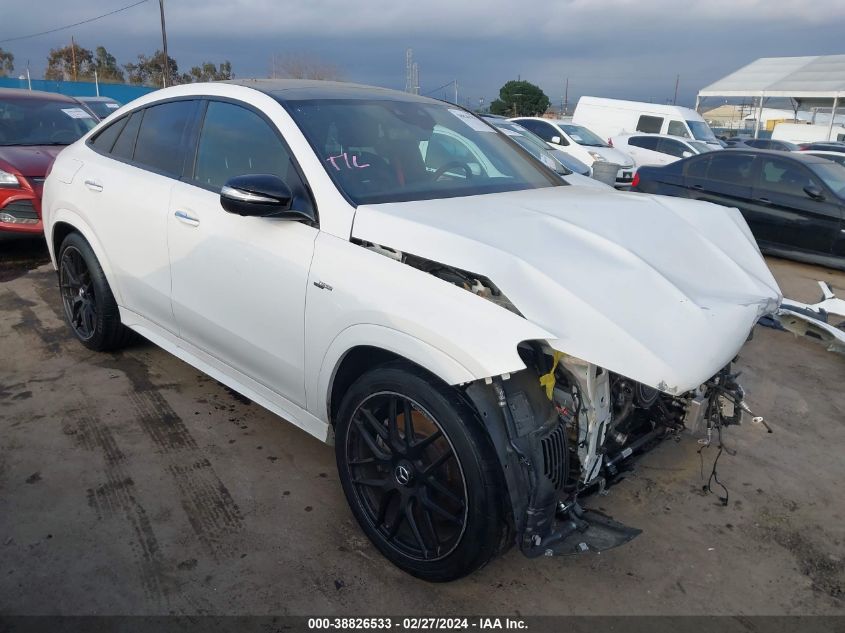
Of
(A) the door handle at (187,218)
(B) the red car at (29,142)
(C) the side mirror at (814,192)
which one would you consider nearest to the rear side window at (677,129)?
(C) the side mirror at (814,192)

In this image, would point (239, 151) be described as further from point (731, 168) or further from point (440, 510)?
point (731, 168)

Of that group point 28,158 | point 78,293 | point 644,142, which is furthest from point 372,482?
point 644,142

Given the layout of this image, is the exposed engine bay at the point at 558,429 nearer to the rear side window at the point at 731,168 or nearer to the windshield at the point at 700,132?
the rear side window at the point at 731,168

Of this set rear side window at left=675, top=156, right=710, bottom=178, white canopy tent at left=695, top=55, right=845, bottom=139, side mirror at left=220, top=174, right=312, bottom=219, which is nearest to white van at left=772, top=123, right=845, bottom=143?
white canopy tent at left=695, top=55, right=845, bottom=139

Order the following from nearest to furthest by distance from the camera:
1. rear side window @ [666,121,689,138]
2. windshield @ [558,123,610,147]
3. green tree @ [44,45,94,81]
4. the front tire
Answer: the front tire → windshield @ [558,123,610,147] → rear side window @ [666,121,689,138] → green tree @ [44,45,94,81]

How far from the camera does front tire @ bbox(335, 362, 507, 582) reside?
222 cm

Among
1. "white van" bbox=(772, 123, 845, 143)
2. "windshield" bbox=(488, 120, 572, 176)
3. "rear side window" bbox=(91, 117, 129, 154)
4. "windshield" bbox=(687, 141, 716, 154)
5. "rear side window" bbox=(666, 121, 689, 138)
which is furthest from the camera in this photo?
"white van" bbox=(772, 123, 845, 143)

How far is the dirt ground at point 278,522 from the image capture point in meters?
2.50

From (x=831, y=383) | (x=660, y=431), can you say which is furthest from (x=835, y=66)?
(x=660, y=431)

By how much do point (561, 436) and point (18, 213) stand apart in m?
6.23

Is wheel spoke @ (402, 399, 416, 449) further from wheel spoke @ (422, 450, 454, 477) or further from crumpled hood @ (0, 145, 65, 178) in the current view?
crumpled hood @ (0, 145, 65, 178)

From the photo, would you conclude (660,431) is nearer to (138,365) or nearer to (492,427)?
(492,427)

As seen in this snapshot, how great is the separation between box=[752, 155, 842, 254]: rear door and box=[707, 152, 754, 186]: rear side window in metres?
0.17

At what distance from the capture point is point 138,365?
14.6 ft
